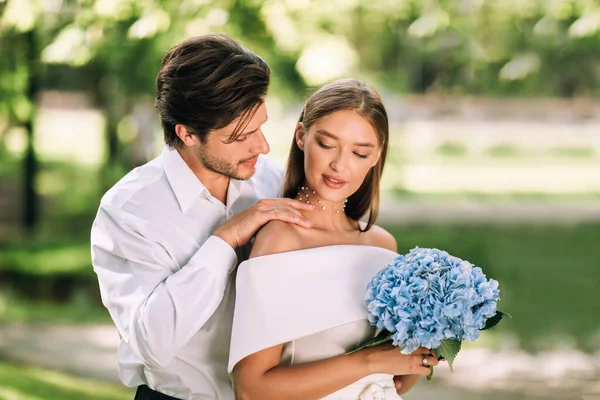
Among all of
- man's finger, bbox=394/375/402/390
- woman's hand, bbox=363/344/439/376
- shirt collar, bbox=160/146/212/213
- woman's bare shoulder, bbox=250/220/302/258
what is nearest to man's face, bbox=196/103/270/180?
shirt collar, bbox=160/146/212/213

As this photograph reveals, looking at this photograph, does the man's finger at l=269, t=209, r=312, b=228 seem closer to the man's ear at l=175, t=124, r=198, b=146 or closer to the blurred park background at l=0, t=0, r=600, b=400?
the man's ear at l=175, t=124, r=198, b=146

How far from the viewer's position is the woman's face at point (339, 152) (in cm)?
299

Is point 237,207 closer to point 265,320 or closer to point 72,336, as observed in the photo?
point 265,320

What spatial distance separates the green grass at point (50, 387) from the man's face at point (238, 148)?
4285 millimetres

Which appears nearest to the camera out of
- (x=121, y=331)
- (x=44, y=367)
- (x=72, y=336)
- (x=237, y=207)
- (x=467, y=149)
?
(x=121, y=331)

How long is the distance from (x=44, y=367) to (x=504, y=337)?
493 centimetres

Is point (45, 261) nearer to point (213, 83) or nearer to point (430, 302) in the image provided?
point (213, 83)

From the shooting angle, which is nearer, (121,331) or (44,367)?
(121,331)

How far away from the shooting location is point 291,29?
601 centimetres

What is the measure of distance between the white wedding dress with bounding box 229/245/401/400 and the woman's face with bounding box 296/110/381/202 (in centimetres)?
24

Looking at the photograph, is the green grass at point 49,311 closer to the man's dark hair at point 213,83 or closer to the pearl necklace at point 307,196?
the pearl necklace at point 307,196

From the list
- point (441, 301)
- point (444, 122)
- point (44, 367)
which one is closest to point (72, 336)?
point (44, 367)

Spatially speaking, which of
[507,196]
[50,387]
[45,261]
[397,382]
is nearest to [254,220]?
[397,382]

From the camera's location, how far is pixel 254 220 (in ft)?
9.70
